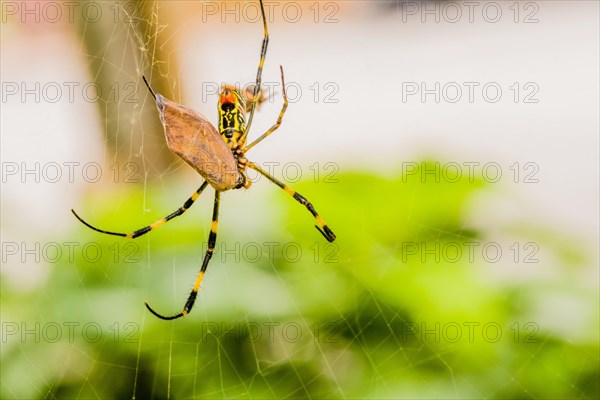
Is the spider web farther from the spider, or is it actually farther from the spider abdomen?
the spider abdomen

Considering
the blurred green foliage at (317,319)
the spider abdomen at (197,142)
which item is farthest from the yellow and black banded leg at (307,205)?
the spider abdomen at (197,142)

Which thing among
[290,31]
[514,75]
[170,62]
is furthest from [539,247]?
[290,31]

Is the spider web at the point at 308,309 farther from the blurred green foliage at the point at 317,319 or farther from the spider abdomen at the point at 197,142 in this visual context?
the spider abdomen at the point at 197,142

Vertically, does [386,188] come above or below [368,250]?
above

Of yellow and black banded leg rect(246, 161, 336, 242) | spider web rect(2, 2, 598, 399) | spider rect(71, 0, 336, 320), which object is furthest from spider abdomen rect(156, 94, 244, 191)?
spider web rect(2, 2, 598, 399)

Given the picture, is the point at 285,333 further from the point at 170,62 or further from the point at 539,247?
the point at 170,62

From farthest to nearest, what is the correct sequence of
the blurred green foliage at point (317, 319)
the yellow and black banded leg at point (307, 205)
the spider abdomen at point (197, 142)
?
the yellow and black banded leg at point (307, 205) → the blurred green foliage at point (317, 319) → the spider abdomen at point (197, 142)

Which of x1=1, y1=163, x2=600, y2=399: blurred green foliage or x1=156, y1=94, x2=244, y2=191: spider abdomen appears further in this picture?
x1=1, y1=163, x2=600, y2=399: blurred green foliage

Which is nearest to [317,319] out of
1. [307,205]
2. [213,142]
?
[307,205]
